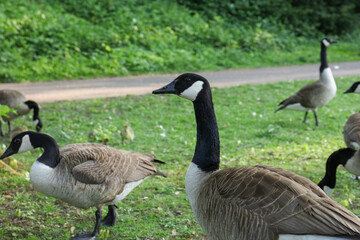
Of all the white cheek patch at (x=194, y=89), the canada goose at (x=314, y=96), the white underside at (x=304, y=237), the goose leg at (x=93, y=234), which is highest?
the white cheek patch at (x=194, y=89)

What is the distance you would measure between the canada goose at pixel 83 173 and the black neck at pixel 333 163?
212 cm

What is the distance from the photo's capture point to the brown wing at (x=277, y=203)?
10.2 ft

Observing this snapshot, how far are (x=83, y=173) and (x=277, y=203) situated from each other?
210 cm

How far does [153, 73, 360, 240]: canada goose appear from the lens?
316 cm

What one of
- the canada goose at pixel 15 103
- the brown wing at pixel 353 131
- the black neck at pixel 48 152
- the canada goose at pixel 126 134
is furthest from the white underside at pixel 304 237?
the canada goose at pixel 15 103

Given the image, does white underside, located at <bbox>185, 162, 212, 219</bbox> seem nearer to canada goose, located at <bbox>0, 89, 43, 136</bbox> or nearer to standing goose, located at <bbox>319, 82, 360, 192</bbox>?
standing goose, located at <bbox>319, 82, 360, 192</bbox>

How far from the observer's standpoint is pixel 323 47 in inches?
416

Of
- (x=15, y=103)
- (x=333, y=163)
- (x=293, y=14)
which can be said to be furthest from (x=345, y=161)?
(x=293, y=14)

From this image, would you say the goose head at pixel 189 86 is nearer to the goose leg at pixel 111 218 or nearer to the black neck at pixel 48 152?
the black neck at pixel 48 152

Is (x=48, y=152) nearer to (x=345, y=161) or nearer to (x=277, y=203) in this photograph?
(x=277, y=203)

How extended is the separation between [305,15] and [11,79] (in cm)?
1511

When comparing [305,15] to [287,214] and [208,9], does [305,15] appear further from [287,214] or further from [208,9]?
[287,214]

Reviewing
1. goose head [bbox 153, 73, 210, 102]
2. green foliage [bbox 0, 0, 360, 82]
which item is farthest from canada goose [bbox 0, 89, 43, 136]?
goose head [bbox 153, 73, 210, 102]

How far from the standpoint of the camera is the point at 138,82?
12758 millimetres
